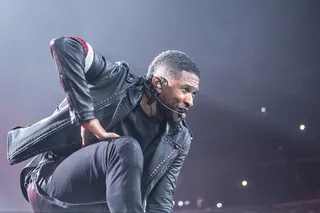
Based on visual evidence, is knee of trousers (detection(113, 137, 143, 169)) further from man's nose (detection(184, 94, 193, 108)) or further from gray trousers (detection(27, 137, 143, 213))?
man's nose (detection(184, 94, 193, 108))

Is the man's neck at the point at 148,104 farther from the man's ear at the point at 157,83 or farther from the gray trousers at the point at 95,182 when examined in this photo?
the gray trousers at the point at 95,182

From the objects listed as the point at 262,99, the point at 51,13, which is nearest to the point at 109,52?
the point at 51,13

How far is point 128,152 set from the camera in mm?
759

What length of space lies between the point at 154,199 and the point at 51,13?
2.01 metres

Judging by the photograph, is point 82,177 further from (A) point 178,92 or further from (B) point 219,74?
(B) point 219,74

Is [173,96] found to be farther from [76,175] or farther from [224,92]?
[224,92]

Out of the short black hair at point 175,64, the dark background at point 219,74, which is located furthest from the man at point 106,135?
the dark background at point 219,74

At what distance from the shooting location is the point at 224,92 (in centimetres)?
354

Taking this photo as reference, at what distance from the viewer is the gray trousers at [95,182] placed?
0.73 metres

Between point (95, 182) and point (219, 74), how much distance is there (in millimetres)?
2676

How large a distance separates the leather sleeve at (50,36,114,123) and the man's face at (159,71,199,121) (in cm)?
22

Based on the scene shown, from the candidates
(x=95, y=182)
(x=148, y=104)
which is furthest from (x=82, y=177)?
(x=148, y=104)

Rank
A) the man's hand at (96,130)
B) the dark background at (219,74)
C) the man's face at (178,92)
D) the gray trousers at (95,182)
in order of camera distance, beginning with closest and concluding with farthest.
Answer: the gray trousers at (95,182) → the man's hand at (96,130) → the man's face at (178,92) → the dark background at (219,74)

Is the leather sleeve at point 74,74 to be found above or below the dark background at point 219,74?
below
